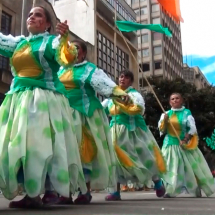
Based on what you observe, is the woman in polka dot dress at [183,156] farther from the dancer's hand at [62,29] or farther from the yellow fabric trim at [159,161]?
the dancer's hand at [62,29]

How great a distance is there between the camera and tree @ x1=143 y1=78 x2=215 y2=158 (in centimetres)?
2278

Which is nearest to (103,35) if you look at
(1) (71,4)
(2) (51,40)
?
(1) (71,4)

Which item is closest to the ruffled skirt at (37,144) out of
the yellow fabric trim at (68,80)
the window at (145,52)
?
the yellow fabric trim at (68,80)

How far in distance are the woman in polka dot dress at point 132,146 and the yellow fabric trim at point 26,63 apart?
1909 mm

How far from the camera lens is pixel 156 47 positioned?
57562 millimetres

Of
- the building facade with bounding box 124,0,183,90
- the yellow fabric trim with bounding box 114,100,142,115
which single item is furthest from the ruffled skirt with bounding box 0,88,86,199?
the building facade with bounding box 124,0,183,90

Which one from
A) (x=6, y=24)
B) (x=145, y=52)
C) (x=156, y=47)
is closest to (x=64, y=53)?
(x=6, y=24)

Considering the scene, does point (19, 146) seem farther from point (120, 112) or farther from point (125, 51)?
point (125, 51)

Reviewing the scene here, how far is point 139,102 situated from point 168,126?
1.55m

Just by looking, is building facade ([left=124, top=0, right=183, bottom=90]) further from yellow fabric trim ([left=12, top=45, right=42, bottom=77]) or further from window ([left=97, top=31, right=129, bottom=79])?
yellow fabric trim ([left=12, top=45, right=42, bottom=77])

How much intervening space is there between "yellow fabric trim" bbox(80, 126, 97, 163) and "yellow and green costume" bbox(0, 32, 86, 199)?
1.75 feet

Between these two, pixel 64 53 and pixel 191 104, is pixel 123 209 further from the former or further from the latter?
pixel 191 104

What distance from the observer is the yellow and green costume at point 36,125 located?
10.9ft

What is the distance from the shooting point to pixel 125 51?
3362 centimetres
